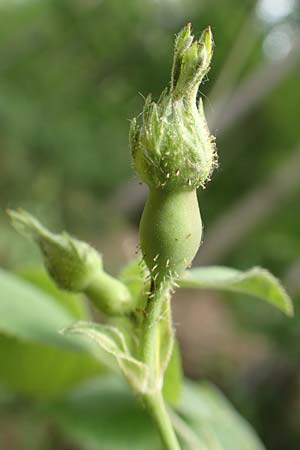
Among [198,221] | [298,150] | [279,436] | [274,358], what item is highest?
[298,150]

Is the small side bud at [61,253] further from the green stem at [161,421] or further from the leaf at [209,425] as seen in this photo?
the leaf at [209,425]

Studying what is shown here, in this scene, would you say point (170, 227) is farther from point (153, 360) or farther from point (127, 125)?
point (127, 125)

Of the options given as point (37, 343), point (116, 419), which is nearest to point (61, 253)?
point (37, 343)

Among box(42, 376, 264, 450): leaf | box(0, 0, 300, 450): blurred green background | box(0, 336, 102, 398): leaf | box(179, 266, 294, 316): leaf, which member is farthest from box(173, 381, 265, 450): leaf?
box(0, 0, 300, 450): blurred green background

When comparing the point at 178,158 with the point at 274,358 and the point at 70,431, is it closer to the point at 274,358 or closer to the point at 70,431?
the point at 70,431

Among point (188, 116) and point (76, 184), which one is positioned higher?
point (76, 184)

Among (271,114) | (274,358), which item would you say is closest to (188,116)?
(274,358)

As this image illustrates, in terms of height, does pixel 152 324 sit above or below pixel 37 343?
below

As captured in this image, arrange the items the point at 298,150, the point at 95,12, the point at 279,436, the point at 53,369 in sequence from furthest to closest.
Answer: the point at 298,150 < the point at 95,12 < the point at 279,436 < the point at 53,369
